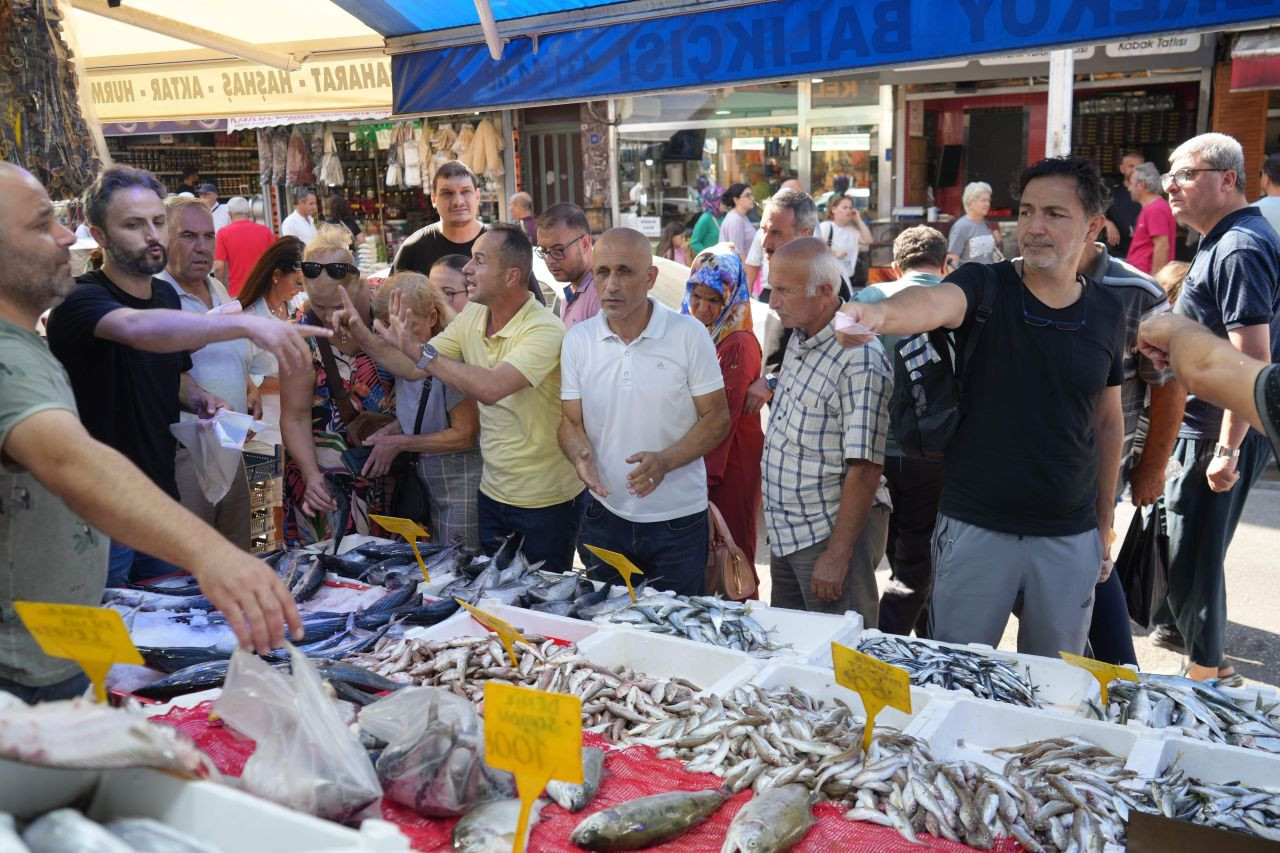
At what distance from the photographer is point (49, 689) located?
2268mm

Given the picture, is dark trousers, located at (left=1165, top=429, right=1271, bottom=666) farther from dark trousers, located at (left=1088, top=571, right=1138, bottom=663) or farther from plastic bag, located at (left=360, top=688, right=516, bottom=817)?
plastic bag, located at (left=360, top=688, right=516, bottom=817)

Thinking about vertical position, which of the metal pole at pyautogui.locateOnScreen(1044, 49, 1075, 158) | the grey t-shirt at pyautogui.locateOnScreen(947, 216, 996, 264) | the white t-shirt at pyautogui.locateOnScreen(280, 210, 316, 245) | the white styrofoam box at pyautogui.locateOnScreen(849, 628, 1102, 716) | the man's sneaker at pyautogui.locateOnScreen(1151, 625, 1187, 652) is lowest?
the man's sneaker at pyautogui.locateOnScreen(1151, 625, 1187, 652)

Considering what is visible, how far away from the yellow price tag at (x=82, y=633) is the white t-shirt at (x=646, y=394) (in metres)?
2.33

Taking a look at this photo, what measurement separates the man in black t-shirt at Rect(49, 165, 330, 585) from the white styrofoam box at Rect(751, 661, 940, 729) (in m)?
1.73

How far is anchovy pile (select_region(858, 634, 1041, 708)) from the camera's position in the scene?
2.89 metres

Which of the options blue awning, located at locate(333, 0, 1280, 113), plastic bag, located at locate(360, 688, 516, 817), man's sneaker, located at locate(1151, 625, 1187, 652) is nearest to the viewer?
plastic bag, located at locate(360, 688, 516, 817)

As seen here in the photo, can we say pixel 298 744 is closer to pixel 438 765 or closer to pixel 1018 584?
pixel 438 765

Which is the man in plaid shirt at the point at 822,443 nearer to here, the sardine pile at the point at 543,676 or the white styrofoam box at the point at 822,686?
the white styrofoam box at the point at 822,686

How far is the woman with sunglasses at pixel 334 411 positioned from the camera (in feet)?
14.8

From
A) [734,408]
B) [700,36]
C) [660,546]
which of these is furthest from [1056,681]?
[700,36]

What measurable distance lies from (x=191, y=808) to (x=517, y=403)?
2939 millimetres

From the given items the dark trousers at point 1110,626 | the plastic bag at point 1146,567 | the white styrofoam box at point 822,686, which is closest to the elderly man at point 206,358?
the white styrofoam box at point 822,686

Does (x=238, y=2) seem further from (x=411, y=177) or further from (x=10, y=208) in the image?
(x=411, y=177)

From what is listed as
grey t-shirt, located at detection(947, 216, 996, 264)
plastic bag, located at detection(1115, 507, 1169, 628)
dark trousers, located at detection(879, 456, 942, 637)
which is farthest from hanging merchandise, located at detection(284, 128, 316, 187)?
plastic bag, located at detection(1115, 507, 1169, 628)
